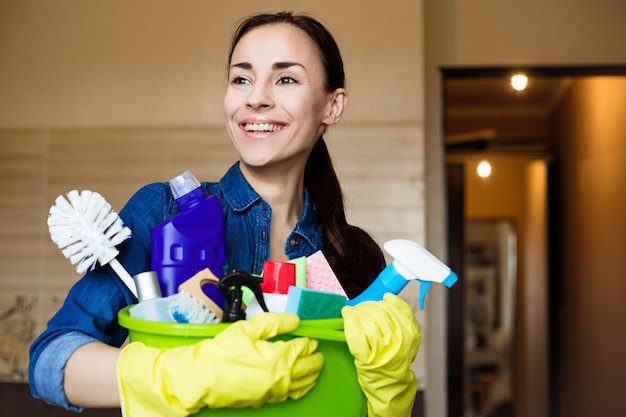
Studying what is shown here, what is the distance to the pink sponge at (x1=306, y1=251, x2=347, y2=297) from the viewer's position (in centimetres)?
85

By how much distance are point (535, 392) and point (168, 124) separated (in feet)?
12.3

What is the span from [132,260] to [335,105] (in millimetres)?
386

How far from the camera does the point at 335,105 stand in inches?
43.1

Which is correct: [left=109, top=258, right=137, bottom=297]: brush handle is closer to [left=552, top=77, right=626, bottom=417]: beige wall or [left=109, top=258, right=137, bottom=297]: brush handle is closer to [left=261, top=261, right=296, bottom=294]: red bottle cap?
[left=261, top=261, right=296, bottom=294]: red bottle cap

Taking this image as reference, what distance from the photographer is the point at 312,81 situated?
1015mm

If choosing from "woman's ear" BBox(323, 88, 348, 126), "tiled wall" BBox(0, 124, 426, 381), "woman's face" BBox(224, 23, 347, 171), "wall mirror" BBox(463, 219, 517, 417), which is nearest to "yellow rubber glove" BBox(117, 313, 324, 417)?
"woman's face" BBox(224, 23, 347, 171)

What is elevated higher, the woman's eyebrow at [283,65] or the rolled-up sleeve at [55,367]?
the woman's eyebrow at [283,65]

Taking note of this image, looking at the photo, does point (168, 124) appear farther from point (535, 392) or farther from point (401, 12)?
point (535, 392)

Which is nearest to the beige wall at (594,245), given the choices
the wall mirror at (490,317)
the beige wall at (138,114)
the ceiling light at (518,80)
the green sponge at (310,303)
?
the ceiling light at (518,80)

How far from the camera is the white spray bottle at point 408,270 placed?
78cm

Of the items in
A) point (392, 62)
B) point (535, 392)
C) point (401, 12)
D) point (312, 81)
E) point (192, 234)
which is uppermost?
point (401, 12)

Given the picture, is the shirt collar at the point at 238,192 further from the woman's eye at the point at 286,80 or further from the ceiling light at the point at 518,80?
the ceiling light at the point at 518,80

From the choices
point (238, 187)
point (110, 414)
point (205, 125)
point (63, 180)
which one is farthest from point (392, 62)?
point (238, 187)

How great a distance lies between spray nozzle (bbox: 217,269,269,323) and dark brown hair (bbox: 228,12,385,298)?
0.38 meters
